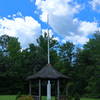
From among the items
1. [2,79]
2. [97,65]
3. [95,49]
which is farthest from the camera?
[2,79]

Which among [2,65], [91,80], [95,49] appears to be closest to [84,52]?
[95,49]

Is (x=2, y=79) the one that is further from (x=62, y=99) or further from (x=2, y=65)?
(x=62, y=99)

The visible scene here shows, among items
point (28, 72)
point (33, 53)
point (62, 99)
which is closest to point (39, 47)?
point (33, 53)

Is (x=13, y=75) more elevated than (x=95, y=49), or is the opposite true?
(x=95, y=49)

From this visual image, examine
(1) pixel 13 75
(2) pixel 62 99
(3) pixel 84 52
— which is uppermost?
(3) pixel 84 52

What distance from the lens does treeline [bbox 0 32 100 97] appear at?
172 feet

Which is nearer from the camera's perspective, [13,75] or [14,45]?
[13,75]

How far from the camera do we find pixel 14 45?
218ft

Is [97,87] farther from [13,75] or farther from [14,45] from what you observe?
[14,45]

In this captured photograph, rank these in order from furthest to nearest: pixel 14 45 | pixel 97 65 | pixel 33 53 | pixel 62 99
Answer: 1. pixel 14 45
2. pixel 33 53
3. pixel 97 65
4. pixel 62 99

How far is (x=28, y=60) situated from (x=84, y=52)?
11.1 m

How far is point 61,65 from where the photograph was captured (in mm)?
57125

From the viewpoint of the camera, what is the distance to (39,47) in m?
66.6

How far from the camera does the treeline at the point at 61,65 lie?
52.6 metres
